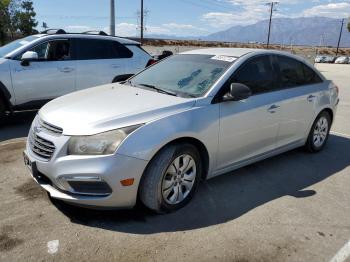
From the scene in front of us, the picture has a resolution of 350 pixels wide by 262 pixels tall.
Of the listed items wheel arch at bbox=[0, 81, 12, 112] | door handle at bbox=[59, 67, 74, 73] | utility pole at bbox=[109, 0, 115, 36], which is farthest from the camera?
utility pole at bbox=[109, 0, 115, 36]

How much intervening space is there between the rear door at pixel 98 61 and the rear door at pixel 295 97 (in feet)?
12.9

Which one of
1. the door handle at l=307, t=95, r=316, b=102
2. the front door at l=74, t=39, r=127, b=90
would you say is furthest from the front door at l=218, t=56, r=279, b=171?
the front door at l=74, t=39, r=127, b=90

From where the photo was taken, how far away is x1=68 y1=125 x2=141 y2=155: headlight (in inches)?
133

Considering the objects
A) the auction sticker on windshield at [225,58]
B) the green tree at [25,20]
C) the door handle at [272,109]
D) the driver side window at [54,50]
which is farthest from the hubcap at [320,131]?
the green tree at [25,20]

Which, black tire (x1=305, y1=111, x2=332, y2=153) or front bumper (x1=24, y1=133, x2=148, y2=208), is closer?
front bumper (x1=24, y1=133, x2=148, y2=208)

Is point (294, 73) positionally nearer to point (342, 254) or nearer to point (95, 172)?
point (342, 254)

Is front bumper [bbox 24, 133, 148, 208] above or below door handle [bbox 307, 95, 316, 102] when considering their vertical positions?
below

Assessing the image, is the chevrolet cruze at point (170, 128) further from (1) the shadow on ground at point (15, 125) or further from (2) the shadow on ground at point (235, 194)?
(1) the shadow on ground at point (15, 125)

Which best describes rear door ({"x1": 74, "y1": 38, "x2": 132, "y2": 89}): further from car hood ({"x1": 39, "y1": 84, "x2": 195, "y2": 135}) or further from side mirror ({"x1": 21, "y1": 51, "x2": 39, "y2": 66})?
car hood ({"x1": 39, "y1": 84, "x2": 195, "y2": 135})

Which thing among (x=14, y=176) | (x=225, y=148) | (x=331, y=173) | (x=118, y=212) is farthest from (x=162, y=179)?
(x=331, y=173)

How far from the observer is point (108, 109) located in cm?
379

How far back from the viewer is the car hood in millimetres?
3516

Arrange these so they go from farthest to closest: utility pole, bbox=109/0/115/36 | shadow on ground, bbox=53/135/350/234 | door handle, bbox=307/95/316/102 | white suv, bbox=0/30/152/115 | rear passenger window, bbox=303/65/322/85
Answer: utility pole, bbox=109/0/115/36 < white suv, bbox=0/30/152/115 < rear passenger window, bbox=303/65/322/85 < door handle, bbox=307/95/316/102 < shadow on ground, bbox=53/135/350/234

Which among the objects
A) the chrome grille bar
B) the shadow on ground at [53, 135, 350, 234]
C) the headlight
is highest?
the headlight
